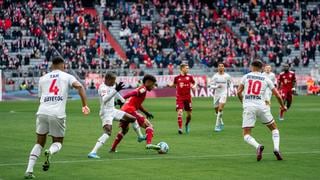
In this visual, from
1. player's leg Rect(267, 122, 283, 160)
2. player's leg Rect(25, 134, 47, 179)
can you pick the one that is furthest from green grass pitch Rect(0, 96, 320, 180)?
player's leg Rect(25, 134, 47, 179)

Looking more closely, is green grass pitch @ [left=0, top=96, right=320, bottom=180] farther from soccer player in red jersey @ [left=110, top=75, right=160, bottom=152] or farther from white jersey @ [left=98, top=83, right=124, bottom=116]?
white jersey @ [left=98, top=83, right=124, bottom=116]

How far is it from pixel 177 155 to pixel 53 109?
4.95 m

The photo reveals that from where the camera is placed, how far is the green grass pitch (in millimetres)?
16250

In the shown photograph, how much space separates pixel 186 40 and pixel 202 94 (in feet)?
24.7

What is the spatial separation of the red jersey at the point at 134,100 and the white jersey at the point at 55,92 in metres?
4.99

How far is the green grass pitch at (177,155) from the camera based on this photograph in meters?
16.2

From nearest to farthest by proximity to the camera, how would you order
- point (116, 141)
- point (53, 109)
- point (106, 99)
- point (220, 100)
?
point (53, 109) → point (106, 99) → point (116, 141) → point (220, 100)

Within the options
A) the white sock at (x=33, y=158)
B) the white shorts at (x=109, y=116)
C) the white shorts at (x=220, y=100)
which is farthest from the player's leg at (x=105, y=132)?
the white shorts at (x=220, y=100)

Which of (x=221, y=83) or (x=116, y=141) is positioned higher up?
(x=116, y=141)

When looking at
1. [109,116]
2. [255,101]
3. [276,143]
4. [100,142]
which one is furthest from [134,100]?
[276,143]

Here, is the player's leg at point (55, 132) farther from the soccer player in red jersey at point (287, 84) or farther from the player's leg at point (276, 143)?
the soccer player in red jersey at point (287, 84)

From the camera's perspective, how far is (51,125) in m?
15.8

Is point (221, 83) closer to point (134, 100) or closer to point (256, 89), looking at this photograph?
point (134, 100)

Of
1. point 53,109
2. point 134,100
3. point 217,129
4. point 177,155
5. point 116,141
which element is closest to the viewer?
point 53,109
